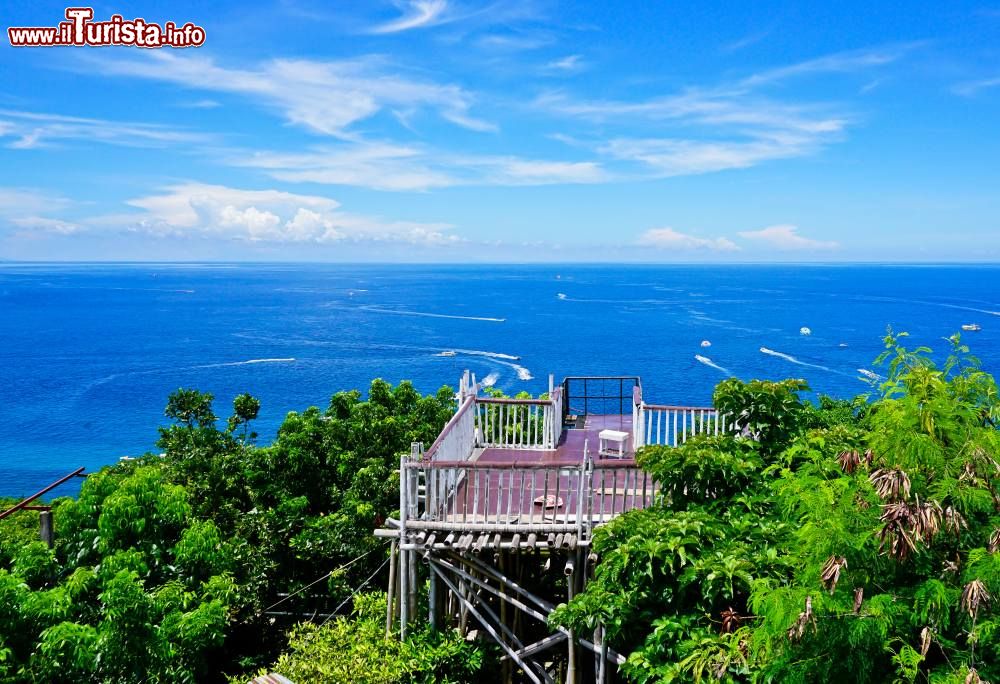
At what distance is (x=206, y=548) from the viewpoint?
31.1ft

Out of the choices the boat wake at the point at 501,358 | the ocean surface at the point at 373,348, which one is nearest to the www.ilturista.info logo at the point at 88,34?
the ocean surface at the point at 373,348

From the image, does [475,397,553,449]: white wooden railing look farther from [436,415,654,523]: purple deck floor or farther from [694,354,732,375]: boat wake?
[694,354,732,375]: boat wake

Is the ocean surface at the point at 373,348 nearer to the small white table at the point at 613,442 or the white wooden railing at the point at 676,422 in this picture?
the small white table at the point at 613,442

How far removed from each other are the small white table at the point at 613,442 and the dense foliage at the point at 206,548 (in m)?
3.85

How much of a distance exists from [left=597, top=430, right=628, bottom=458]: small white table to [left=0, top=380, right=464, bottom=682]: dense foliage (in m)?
3.85

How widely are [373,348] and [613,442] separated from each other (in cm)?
7461

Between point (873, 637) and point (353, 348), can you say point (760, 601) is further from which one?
point (353, 348)

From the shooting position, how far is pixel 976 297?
525 feet

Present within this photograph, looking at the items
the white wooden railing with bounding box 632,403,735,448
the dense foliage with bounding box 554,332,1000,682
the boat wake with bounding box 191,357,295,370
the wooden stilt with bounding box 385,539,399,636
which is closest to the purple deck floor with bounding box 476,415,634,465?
the white wooden railing with bounding box 632,403,735,448

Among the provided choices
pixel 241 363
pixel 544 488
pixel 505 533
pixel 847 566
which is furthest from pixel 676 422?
pixel 241 363

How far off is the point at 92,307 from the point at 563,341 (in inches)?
4008

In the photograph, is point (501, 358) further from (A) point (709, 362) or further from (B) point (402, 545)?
(B) point (402, 545)

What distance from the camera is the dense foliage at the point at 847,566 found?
16.9 ft

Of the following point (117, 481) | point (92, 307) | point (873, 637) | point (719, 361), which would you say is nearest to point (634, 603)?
point (873, 637)
